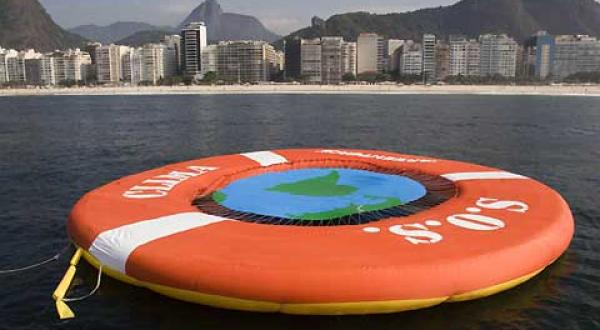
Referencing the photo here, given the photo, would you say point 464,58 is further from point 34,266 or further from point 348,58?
point 34,266

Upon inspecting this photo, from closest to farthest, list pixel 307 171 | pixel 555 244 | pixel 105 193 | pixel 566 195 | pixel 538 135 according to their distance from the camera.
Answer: pixel 555 244, pixel 105 193, pixel 307 171, pixel 566 195, pixel 538 135

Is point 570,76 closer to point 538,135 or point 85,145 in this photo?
point 538,135

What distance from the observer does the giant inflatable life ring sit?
7090 millimetres

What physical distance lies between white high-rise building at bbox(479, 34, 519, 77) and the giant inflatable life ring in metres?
169

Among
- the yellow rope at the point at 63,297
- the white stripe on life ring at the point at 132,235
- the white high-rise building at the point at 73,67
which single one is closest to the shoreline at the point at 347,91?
the white high-rise building at the point at 73,67

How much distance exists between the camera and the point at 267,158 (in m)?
15.1

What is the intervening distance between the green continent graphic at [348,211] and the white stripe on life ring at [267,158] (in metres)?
4.40

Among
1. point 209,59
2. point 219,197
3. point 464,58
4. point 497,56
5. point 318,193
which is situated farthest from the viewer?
point 209,59

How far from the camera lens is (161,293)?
25.7ft

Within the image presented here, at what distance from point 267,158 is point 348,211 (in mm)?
5241

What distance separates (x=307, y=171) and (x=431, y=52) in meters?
159

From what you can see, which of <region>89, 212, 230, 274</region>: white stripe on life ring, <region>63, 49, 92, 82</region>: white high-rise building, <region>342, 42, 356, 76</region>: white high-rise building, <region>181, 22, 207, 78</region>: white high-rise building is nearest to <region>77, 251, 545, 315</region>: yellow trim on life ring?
<region>89, 212, 230, 274</region>: white stripe on life ring

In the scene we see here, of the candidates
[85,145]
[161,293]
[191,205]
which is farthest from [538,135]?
[161,293]

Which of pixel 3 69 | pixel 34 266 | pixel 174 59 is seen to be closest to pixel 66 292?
pixel 34 266
